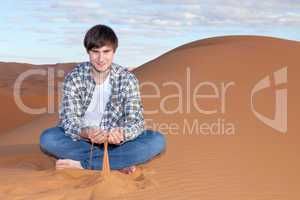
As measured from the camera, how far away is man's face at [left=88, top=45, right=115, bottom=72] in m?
5.88

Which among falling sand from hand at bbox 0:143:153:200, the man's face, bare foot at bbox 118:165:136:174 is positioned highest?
the man's face

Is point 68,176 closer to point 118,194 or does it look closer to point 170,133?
point 118,194

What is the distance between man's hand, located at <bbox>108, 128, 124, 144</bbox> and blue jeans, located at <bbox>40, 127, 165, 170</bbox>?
17.4 inches

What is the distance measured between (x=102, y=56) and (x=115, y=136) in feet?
2.72

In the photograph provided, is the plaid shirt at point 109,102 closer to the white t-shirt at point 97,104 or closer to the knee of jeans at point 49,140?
the white t-shirt at point 97,104

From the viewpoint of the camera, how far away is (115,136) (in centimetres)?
584

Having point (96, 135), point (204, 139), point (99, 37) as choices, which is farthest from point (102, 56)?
point (204, 139)

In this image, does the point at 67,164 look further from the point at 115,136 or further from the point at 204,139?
the point at 204,139

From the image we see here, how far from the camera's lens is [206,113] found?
35.2 ft

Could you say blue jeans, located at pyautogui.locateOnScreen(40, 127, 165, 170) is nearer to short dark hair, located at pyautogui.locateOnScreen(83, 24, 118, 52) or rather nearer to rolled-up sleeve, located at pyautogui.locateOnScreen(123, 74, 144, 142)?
rolled-up sleeve, located at pyautogui.locateOnScreen(123, 74, 144, 142)

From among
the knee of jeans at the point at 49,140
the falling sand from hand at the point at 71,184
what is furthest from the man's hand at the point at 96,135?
the knee of jeans at the point at 49,140

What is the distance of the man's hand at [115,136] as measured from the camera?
5.84 metres
